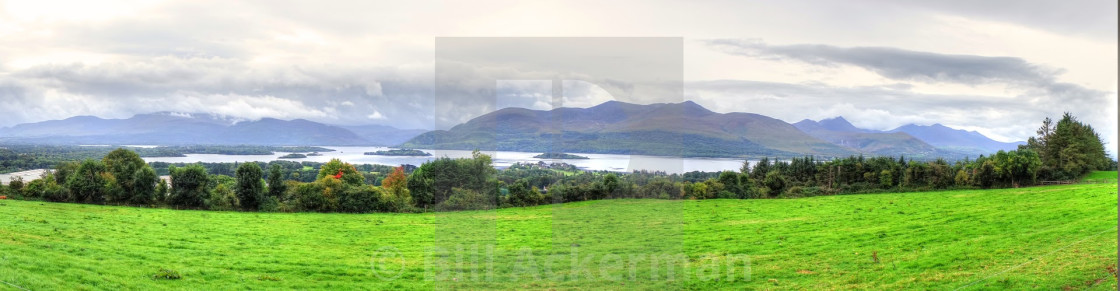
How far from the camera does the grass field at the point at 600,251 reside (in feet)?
43.0

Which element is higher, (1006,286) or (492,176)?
(492,176)

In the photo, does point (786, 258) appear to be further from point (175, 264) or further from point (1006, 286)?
point (175, 264)

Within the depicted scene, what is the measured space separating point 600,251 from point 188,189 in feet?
96.3

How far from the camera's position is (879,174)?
143ft

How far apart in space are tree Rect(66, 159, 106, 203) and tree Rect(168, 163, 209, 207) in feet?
12.2

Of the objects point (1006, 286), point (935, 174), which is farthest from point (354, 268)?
point (935, 174)

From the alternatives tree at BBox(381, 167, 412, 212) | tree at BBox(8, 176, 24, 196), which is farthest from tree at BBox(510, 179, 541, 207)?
tree at BBox(8, 176, 24, 196)

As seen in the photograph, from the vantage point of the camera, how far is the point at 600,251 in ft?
54.0

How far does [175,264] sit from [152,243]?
4774 mm

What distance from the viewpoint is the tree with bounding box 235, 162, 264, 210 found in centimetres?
3428

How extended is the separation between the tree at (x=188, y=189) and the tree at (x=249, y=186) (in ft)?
6.52

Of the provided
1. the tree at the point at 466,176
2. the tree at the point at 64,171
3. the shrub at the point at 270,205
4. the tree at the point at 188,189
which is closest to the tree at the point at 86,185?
the tree at the point at 64,171

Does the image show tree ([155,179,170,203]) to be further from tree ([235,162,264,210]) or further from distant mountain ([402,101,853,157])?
distant mountain ([402,101,853,157])

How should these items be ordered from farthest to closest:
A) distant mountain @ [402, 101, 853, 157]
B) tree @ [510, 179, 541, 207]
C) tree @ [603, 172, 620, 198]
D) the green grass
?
the green grass < tree @ [510, 179, 541, 207] < tree @ [603, 172, 620, 198] < distant mountain @ [402, 101, 853, 157]
